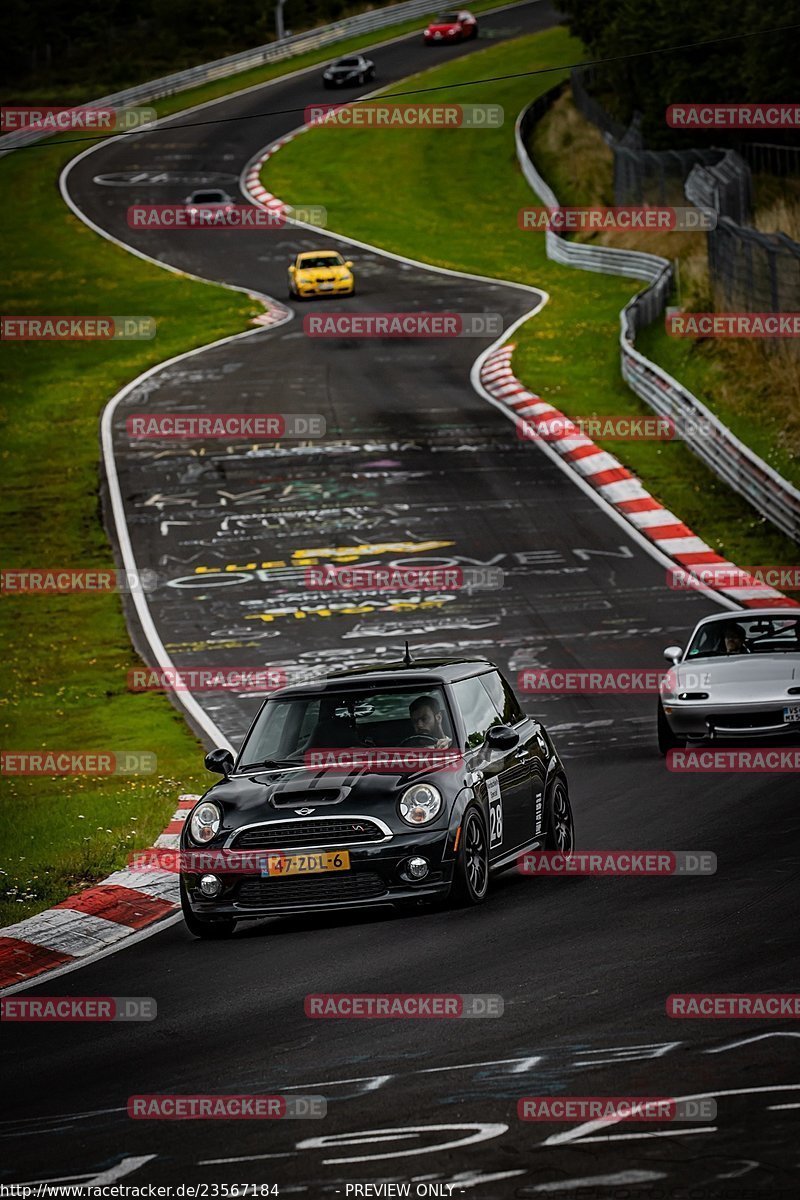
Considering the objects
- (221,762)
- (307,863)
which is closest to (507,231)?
(221,762)

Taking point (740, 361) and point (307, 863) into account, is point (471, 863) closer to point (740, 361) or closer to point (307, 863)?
point (307, 863)

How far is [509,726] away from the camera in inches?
492

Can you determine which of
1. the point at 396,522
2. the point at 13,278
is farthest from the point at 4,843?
the point at 13,278
